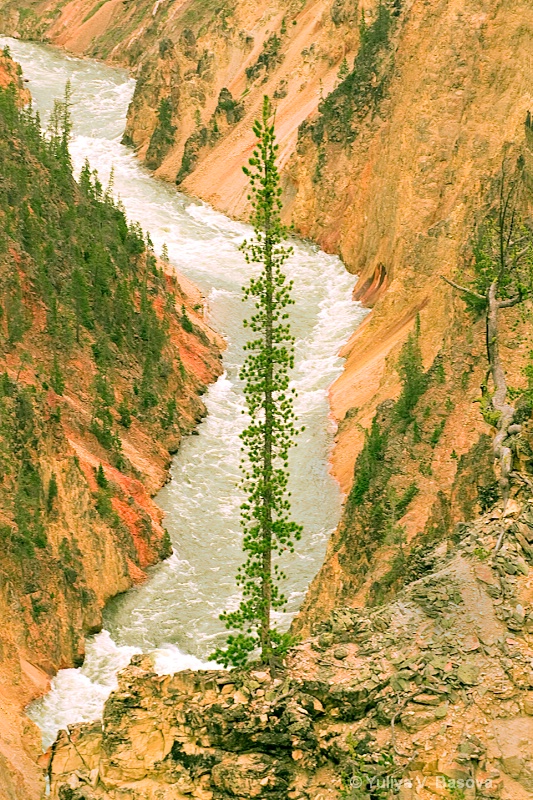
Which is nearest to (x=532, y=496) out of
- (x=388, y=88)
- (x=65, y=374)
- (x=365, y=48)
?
(x=65, y=374)

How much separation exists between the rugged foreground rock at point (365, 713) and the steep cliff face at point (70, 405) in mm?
5446

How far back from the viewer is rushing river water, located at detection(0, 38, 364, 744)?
36.5m

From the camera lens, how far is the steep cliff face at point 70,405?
1358 inches

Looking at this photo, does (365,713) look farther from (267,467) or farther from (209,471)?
(209,471)

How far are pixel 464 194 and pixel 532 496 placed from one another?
87.0ft

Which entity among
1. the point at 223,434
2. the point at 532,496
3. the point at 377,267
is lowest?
the point at 223,434

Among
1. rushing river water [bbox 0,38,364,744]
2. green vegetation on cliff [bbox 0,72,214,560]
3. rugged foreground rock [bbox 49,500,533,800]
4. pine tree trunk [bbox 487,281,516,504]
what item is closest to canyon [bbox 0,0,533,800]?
rugged foreground rock [bbox 49,500,533,800]

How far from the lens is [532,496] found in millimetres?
21562

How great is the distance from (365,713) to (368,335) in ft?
113

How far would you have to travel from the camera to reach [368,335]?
52.8 metres

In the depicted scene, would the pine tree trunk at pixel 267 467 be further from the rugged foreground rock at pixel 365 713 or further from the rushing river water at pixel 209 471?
the rushing river water at pixel 209 471

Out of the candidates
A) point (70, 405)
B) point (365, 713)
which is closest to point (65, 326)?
point (70, 405)

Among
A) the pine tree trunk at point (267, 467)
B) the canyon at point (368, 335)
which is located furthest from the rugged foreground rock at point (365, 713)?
the pine tree trunk at point (267, 467)

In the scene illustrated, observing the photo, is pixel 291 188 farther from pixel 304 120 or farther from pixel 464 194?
pixel 464 194
